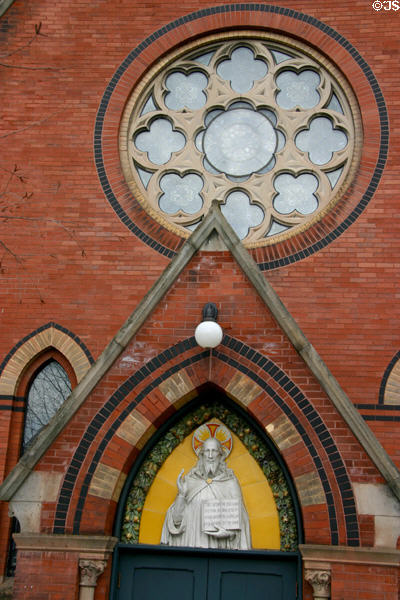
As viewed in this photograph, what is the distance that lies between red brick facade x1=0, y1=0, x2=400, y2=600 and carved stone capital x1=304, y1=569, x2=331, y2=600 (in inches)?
3.8

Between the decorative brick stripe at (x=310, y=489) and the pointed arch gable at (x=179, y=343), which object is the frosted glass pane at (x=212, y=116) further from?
the decorative brick stripe at (x=310, y=489)

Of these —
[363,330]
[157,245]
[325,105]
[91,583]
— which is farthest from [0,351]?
[325,105]

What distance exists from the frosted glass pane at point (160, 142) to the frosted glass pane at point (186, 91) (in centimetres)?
35

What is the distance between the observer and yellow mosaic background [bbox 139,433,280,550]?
823cm

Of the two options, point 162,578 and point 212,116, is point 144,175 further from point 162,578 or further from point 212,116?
point 162,578

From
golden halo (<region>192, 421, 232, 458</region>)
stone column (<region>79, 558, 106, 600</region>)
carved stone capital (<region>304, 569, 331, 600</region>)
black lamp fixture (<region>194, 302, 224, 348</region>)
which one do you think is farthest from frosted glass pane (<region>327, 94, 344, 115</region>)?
stone column (<region>79, 558, 106, 600</region>)

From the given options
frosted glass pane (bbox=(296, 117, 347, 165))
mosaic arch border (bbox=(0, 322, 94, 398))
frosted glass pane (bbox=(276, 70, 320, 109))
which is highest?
frosted glass pane (bbox=(276, 70, 320, 109))

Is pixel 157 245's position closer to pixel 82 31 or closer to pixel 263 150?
pixel 263 150

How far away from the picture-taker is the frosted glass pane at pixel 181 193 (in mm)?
10359

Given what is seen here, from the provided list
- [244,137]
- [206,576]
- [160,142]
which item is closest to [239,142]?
[244,137]

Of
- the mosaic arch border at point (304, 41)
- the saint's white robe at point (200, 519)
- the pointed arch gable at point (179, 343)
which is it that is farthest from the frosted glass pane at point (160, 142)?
the saint's white robe at point (200, 519)

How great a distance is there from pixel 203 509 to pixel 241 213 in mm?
4109

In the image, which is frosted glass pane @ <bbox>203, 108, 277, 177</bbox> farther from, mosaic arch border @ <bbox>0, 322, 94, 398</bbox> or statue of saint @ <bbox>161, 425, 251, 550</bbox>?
statue of saint @ <bbox>161, 425, 251, 550</bbox>

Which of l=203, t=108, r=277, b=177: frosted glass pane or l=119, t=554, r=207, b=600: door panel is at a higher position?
l=203, t=108, r=277, b=177: frosted glass pane
